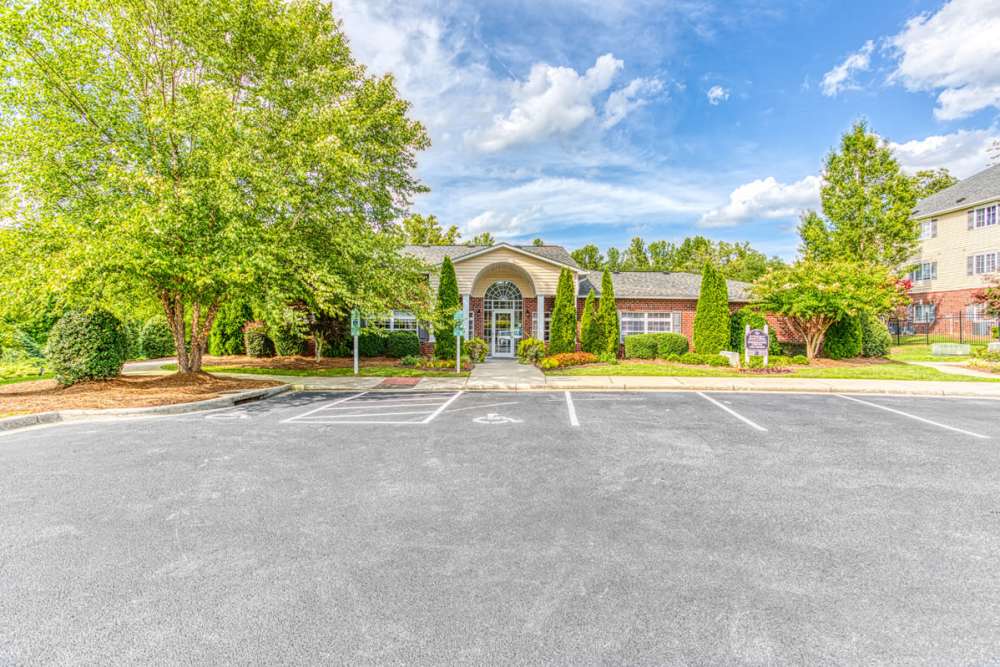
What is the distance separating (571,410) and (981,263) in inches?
1248

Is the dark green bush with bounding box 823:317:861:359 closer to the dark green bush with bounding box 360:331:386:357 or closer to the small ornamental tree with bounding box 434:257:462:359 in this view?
the small ornamental tree with bounding box 434:257:462:359

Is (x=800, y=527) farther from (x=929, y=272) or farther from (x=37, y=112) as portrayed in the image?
(x=929, y=272)

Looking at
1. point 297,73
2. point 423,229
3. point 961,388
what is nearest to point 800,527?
point 961,388

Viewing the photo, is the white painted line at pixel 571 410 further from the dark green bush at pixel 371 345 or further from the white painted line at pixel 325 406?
the dark green bush at pixel 371 345

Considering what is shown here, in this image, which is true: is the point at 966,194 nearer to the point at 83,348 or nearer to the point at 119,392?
the point at 119,392

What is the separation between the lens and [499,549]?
11.7 ft

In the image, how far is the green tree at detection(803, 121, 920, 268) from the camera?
25766 mm

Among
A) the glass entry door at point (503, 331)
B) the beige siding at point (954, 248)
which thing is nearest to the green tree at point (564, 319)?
the glass entry door at point (503, 331)

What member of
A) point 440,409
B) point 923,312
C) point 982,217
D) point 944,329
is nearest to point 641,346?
point 440,409

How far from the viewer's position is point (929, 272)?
28.8 m

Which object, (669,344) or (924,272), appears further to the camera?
(924,272)

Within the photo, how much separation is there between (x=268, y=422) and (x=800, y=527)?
804 cm

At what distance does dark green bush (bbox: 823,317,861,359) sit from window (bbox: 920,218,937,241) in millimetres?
17849

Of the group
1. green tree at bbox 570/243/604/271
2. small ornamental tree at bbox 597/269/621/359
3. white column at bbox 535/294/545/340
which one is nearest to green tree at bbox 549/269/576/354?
white column at bbox 535/294/545/340
